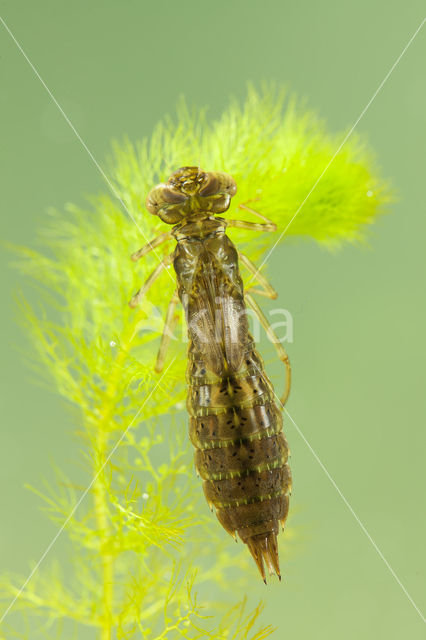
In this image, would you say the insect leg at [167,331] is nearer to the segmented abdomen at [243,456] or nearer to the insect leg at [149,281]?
the insect leg at [149,281]

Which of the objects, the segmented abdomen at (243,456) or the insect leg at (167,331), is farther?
the insect leg at (167,331)

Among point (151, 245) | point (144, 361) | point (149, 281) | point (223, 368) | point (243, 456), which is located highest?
point (151, 245)

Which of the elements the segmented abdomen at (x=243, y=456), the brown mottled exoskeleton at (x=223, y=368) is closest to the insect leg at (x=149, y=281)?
the brown mottled exoskeleton at (x=223, y=368)

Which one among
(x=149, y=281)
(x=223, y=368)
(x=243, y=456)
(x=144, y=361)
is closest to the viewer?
(x=243, y=456)

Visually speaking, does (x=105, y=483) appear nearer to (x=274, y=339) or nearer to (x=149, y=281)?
(x=149, y=281)

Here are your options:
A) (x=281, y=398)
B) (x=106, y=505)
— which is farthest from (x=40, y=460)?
(x=281, y=398)

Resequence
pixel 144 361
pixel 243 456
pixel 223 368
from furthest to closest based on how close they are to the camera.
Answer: pixel 144 361, pixel 223 368, pixel 243 456

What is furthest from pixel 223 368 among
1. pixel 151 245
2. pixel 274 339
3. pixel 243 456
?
pixel 151 245
